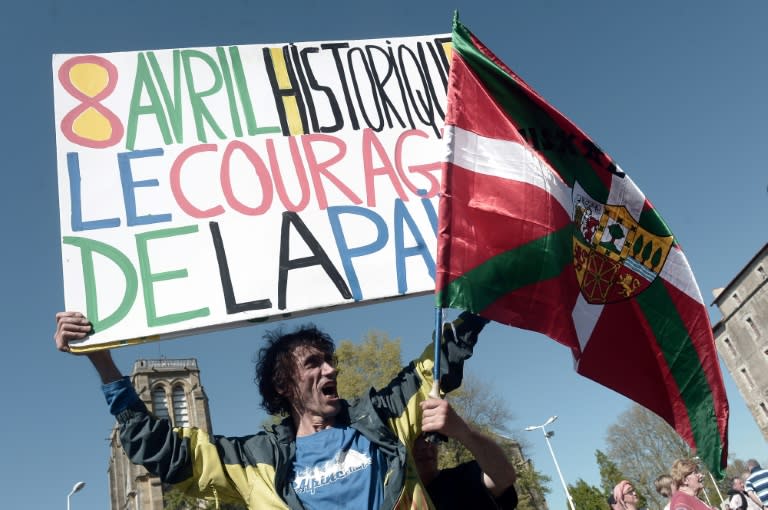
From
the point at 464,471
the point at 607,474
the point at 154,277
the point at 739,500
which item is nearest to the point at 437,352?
the point at 464,471

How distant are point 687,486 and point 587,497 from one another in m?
32.6

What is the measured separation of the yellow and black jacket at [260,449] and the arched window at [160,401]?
47485 millimetres

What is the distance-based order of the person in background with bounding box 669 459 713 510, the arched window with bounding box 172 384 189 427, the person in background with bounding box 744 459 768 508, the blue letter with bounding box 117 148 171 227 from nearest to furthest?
the blue letter with bounding box 117 148 171 227, the person in background with bounding box 669 459 713 510, the person in background with bounding box 744 459 768 508, the arched window with bounding box 172 384 189 427

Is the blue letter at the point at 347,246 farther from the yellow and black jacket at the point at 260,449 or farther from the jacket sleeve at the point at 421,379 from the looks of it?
the yellow and black jacket at the point at 260,449

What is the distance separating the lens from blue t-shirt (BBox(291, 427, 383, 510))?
2291 millimetres

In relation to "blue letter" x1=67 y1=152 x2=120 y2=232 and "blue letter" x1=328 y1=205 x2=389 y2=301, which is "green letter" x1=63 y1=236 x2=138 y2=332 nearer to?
"blue letter" x1=67 y1=152 x2=120 y2=232

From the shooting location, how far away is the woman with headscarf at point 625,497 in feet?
19.3

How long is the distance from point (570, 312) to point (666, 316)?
61 centimetres

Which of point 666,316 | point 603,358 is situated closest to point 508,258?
point 603,358

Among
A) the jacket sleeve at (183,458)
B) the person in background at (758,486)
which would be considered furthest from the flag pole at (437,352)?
the person in background at (758,486)

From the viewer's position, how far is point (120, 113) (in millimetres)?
3156

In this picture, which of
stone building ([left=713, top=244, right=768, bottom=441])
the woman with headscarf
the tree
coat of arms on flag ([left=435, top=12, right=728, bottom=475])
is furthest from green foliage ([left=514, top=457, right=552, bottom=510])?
coat of arms on flag ([left=435, top=12, right=728, bottom=475])

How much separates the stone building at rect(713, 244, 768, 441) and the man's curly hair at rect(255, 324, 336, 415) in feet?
138

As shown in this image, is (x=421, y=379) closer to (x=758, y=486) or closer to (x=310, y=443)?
(x=310, y=443)
